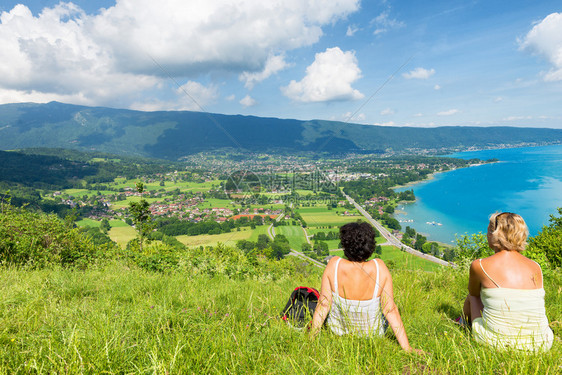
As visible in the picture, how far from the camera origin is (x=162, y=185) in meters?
64.2

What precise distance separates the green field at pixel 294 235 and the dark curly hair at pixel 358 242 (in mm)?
19935

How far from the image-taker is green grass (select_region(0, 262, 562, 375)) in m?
1.32

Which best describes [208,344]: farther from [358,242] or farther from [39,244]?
[39,244]

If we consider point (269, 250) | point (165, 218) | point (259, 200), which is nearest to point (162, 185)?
point (165, 218)

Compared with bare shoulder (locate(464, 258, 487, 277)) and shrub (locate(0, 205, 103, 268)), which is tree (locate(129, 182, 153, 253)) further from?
bare shoulder (locate(464, 258, 487, 277))

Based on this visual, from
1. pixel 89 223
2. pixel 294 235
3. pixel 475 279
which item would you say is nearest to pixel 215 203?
pixel 89 223

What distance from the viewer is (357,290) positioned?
2.14 metres

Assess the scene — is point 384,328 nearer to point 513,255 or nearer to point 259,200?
point 513,255

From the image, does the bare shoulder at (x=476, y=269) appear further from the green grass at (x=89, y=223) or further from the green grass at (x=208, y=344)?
the green grass at (x=89, y=223)

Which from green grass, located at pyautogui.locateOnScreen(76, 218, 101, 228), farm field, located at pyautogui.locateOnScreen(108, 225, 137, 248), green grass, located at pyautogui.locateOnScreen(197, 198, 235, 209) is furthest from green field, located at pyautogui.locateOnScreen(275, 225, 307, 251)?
green grass, located at pyautogui.locateOnScreen(76, 218, 101, 228)

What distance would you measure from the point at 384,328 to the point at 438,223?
153ft

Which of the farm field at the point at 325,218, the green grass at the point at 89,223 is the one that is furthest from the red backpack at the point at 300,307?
the green grass at the point at 89,223

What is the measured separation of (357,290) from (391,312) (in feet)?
0.98

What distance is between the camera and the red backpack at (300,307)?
2072mm
